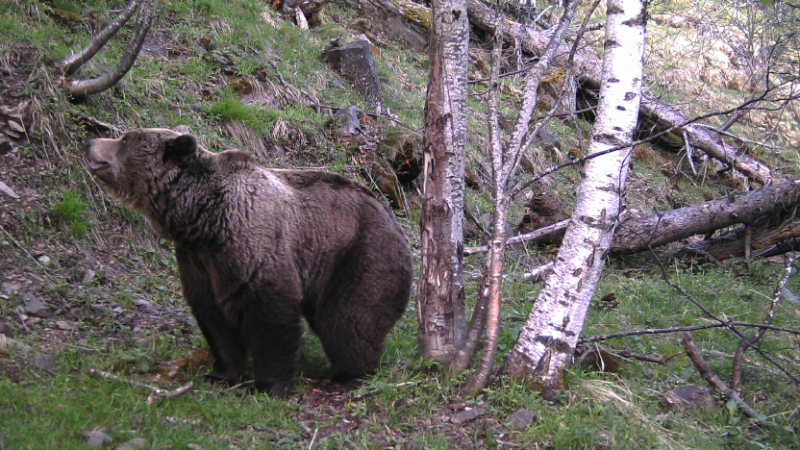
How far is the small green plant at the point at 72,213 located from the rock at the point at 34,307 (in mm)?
914

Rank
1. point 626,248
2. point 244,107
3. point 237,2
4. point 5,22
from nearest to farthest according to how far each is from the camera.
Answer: point 5,22 → point 244,107 → point 626,248 → point 237,2

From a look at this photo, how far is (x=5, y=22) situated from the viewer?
652 cm

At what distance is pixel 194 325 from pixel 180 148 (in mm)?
1802

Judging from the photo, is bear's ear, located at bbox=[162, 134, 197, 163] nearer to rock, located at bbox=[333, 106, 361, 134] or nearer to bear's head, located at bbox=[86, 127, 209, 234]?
bear's head, located at bbox=[86, 127, 209, 234]

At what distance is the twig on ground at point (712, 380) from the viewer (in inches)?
170

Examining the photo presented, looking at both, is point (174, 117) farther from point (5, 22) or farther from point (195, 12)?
point (195, 12)

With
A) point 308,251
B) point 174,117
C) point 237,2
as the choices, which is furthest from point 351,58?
point 308,251

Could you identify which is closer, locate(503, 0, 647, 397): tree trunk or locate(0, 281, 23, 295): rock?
locate(503, 0, 647, 397): tree trunk

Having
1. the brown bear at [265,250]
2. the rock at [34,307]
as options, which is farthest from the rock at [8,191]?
the brown bear at [265,250]

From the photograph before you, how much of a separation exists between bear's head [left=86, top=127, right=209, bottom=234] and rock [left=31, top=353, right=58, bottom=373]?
1.22m

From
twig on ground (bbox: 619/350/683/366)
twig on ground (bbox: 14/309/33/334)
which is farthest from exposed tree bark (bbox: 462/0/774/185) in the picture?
twig on ground (bbox: 14/309/33/334)

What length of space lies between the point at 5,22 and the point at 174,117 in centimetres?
192

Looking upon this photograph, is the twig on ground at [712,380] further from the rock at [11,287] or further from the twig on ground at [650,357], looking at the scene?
the rock at [11,287]

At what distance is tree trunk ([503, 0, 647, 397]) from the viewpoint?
4.05 meters
